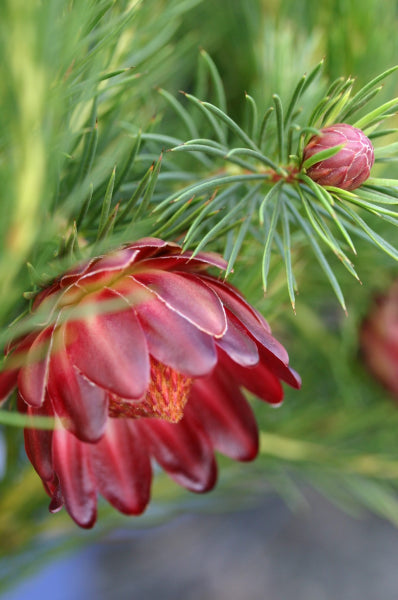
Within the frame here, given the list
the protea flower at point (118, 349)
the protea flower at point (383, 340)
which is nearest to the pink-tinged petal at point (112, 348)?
the protea flower at point (118, 349)

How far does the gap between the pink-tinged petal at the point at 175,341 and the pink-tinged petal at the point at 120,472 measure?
0.05 m

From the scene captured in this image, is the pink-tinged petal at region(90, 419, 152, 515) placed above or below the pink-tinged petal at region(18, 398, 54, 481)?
below

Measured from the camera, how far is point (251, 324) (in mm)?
155

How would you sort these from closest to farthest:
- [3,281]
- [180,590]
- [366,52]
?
[3,281], [366,52], [180,590]

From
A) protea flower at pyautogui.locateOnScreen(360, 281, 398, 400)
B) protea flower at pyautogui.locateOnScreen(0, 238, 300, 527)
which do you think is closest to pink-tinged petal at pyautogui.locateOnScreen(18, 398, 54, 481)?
protea flower at pyautogui.locateOnScreen(0, 238, 300, 527)

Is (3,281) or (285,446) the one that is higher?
(3,281)

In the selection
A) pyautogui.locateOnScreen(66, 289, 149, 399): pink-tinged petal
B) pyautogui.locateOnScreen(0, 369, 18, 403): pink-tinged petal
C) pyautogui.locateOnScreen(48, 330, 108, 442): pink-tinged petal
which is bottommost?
pyautogui.locateOnScreen(0, 369, 18, 403): pink-tinged petal

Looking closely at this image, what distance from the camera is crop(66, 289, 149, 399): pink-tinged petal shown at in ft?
0.47

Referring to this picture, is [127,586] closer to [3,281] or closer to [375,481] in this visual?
[375,481]

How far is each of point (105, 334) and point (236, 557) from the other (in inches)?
19.0

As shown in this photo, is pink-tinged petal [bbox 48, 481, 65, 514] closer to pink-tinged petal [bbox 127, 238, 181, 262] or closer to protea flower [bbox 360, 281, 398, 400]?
pink-tinged petal [bbox 127, 238, 181, 262]

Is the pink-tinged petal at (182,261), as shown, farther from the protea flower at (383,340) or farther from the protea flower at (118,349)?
the protea flower at (383,340)

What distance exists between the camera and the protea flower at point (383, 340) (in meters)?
0.30

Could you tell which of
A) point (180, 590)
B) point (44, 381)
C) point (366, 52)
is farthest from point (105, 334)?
point (180, 590)
